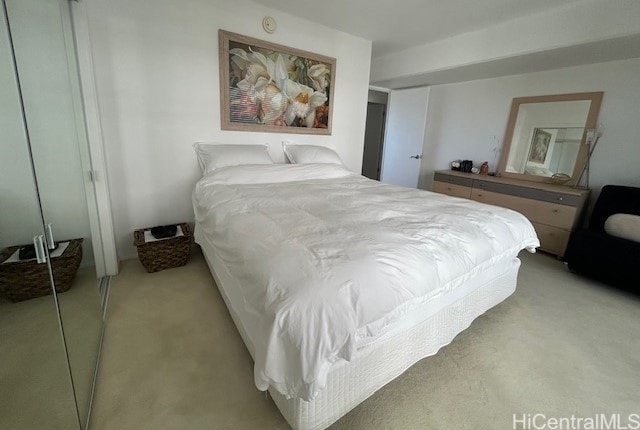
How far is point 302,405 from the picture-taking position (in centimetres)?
99

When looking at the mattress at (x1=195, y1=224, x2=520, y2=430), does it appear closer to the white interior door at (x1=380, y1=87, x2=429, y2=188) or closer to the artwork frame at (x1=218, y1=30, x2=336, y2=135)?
the artwork frame at (x1=218, y1=30, x2=336, y2=135)

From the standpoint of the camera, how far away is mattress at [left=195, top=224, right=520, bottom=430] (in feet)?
3.41

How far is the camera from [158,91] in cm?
236

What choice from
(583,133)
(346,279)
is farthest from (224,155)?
(583,133)

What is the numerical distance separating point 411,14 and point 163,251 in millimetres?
3221

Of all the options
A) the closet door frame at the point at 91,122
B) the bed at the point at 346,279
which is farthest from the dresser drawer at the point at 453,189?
the closet door frame at the point at 91,122

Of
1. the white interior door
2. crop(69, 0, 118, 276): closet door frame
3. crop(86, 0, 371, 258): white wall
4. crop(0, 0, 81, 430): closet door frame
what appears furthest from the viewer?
the white interior door

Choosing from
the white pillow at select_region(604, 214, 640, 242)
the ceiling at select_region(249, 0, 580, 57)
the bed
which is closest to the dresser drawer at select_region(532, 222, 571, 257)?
the white pillow at select_region(604, 214, 640, 242)

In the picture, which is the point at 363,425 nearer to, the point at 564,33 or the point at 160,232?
the point at 160,232

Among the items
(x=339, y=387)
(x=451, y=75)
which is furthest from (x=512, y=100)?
(x=339, y=387)

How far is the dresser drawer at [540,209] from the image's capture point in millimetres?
2887

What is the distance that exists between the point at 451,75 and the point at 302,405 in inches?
164

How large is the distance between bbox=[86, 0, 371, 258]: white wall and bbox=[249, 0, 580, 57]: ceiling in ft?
1.03

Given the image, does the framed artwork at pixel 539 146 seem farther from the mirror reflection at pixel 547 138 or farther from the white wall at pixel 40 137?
the white wall at pixel 40 137
